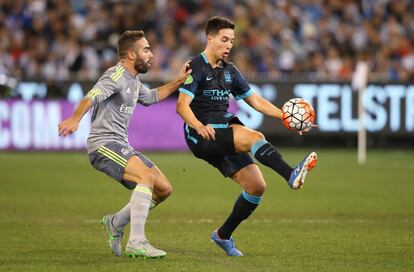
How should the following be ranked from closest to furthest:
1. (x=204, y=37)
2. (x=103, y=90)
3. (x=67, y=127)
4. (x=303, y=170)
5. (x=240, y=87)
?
(x=67, y=127), (x=303, y=170), (x=103, y=90), (x=240, y=87), (x=204, y=37)

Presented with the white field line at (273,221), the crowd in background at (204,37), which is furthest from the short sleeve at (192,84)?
the crowd in background at (204,37)

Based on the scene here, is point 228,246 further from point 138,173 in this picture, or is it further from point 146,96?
point 146,96

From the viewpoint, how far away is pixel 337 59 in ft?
84.5

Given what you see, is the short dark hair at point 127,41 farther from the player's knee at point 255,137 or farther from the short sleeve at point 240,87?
the player's knee at point 255,137

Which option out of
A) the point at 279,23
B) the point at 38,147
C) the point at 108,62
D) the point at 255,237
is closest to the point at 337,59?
the point at 279,23

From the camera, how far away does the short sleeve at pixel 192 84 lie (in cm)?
916

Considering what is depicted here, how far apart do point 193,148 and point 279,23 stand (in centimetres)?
1794

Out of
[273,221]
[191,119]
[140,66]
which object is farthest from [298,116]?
[273,221]

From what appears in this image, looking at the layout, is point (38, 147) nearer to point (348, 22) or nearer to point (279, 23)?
point (279, 23)

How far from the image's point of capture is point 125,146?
8938 millimetres

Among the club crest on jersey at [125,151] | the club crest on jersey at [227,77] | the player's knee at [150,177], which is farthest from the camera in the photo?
the club crest on jersey at [227,77]

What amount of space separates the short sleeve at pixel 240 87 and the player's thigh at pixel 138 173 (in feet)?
4.51

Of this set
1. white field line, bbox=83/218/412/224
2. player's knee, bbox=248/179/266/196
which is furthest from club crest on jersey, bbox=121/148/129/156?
white field line, bbox=83/218/412/224

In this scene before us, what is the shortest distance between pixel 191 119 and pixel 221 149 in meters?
0.43
